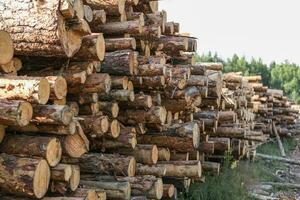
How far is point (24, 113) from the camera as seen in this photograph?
3859mm

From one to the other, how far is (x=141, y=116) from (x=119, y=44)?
39.7 inches

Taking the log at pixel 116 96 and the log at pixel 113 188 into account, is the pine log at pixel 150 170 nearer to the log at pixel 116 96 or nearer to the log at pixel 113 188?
the log at pixel 113 188

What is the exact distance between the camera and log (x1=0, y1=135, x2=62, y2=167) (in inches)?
162

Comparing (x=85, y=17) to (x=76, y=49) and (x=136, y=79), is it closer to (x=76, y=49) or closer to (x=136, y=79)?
(x=76, y=49)

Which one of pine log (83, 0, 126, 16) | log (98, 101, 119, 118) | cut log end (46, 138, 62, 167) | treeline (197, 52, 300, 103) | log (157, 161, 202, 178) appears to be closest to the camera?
cut log end (46, 138, 62, 167)

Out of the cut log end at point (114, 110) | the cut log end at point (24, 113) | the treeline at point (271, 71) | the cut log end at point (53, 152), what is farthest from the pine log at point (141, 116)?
the treeline at point (271, 71)

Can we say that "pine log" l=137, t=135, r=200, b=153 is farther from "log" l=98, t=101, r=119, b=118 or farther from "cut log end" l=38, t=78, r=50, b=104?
"cut log end" l=38, t=78, r=50, b=104

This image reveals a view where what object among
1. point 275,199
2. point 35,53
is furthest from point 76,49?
point 275,199

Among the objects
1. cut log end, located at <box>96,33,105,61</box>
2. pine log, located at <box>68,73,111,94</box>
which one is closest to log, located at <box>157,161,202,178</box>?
pine log, located at <box>68,73,111,94</box>

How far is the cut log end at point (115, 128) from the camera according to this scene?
5.49 m

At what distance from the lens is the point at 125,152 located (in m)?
5.94

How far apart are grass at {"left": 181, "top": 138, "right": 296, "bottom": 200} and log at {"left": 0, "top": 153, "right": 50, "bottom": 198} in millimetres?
3688

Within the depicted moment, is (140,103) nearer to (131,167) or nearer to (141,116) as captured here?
(141,116)

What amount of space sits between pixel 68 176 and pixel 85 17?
1.75 metres
